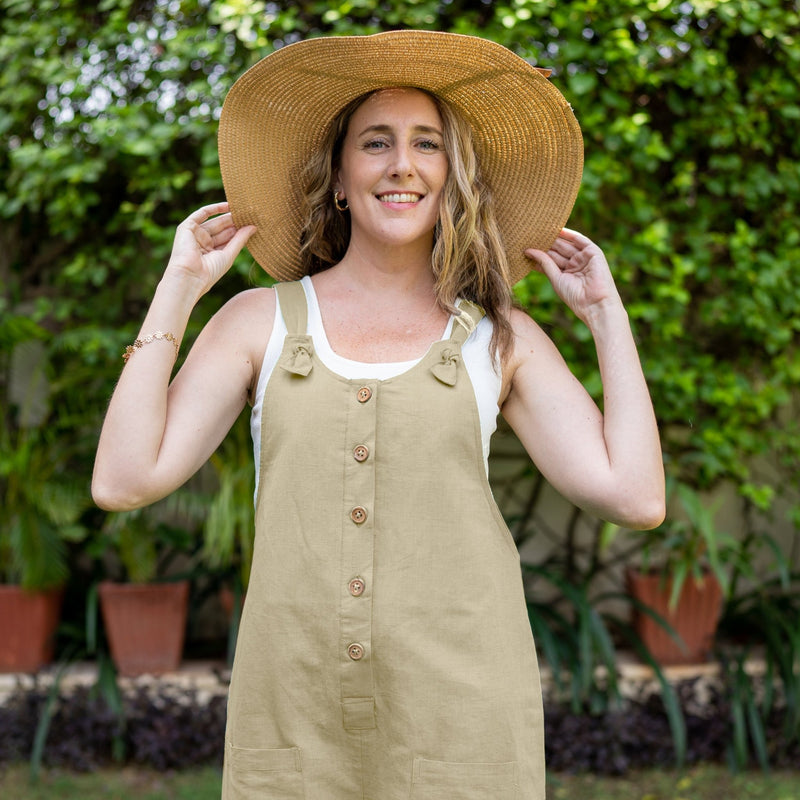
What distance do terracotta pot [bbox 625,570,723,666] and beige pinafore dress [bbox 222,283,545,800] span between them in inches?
88.9

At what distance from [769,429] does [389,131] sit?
276 centimetres

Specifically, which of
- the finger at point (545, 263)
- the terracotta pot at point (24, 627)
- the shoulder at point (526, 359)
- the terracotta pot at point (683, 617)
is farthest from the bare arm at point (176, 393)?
the terracotta pot at point (683, 617)

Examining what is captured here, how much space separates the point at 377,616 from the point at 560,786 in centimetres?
220

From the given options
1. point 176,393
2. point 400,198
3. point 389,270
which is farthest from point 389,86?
point 176,393

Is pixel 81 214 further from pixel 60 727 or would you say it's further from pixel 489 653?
pixel 489 653

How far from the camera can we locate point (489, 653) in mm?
1632

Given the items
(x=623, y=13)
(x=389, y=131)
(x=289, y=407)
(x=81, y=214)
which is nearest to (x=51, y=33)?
(x=81, y=214)

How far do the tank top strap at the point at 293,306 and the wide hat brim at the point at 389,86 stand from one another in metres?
0.15

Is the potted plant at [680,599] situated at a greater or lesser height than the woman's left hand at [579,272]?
lesser

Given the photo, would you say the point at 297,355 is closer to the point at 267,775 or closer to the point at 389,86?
the point at 389,86

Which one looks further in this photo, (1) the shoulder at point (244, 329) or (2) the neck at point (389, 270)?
(2) the neck at point (389, 270)

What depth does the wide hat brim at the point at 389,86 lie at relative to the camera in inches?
68.1

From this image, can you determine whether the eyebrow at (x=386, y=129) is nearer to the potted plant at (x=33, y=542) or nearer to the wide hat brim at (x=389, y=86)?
the wide hat brim at (x=389, y=86)

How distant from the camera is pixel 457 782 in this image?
1576 mm
